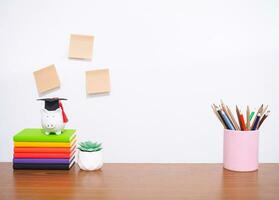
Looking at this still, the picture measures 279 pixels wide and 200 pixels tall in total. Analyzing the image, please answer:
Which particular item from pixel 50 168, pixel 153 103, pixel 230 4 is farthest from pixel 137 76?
pixel 50 168

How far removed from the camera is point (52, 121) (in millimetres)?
1031

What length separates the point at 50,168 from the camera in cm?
101

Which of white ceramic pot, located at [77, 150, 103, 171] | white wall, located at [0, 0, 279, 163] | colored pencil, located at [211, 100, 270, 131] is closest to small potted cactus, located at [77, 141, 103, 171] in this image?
white ceramic pot, located at [77, 150, 103, 171]

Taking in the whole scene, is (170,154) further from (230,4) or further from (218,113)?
(230,4)

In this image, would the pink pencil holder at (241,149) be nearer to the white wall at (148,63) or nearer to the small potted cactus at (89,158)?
the small potted cactus at (89,158)

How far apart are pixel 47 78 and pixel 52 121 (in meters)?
0.46

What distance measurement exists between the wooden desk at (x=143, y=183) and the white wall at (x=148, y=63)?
414 mm

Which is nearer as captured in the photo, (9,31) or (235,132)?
(235,132)

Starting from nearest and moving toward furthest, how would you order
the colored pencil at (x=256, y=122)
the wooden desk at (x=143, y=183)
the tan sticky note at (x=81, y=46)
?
the wooden desk at (x=143, y=183) < the colored pencil at (x=256, y=122) < the tan sticky note at (x=81, y=46)

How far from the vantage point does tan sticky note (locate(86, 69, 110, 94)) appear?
4.75 feet

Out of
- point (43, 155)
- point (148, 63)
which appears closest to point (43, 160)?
point (43, 155)

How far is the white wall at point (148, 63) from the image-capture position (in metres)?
1.44

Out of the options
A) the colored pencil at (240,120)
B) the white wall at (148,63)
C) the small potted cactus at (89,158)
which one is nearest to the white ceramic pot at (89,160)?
the small potted cactus at (89,158)

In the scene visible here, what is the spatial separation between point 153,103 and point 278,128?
1.68ft
